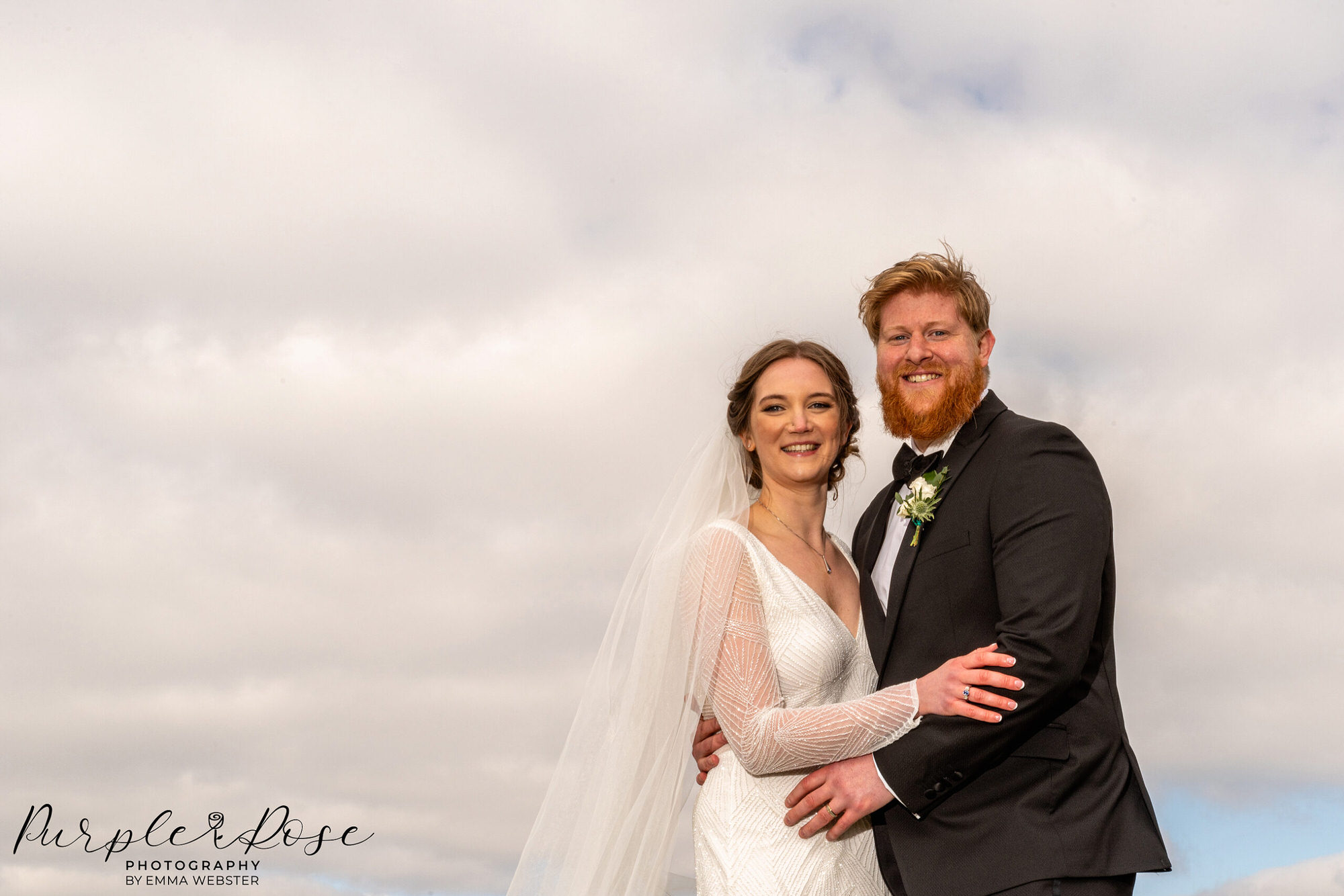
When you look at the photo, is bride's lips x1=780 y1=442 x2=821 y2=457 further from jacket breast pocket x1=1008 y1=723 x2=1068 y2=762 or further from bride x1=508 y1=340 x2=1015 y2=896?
jacket breast pocket x1=1008 y1=723 x2=1068 y2=762

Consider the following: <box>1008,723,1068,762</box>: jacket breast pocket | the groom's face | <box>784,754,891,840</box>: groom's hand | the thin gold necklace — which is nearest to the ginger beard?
the groom's face

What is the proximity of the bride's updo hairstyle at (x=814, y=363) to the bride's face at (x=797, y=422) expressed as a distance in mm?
45

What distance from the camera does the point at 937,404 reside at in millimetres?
5168

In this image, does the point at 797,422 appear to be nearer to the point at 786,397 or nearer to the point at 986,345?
the point at 786,397

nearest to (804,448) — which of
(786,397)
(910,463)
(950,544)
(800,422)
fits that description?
(800,422)

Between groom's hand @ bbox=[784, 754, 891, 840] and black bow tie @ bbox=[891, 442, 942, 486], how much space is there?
136cm

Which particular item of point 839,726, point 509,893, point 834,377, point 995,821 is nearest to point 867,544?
point 834,377

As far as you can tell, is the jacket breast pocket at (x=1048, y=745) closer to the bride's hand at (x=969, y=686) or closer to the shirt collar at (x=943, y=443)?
the bride's hand at (x=969, y=686)

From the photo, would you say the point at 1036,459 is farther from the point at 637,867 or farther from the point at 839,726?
the point at 637,867

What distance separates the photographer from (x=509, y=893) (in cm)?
536

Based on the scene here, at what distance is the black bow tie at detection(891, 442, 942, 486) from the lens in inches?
203

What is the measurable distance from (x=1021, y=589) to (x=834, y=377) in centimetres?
183

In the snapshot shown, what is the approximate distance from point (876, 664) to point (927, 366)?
1.44 m

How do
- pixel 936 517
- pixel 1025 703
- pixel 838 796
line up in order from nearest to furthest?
pixel 1025 703 → pixel 838 796 → pixel 936 517
